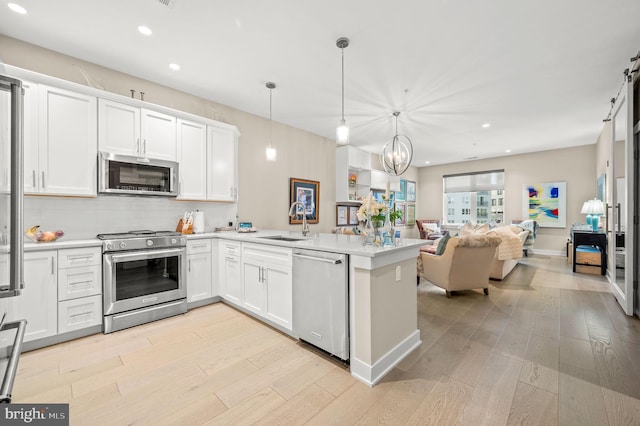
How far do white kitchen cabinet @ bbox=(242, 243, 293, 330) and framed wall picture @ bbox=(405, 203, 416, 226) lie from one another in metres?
7.00

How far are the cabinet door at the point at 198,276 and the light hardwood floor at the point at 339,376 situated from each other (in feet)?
1.10

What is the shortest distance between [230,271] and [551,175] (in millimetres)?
8413

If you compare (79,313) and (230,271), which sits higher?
(230,271)

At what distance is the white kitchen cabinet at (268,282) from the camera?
2.54 metres

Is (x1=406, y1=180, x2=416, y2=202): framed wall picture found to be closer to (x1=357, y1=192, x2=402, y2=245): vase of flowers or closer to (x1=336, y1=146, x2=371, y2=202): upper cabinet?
(x1=336, y1=146, x2=371, y2=202): upper cabinet

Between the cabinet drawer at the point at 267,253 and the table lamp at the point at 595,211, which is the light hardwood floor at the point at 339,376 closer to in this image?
the cabinet drawer at the point at 267,253

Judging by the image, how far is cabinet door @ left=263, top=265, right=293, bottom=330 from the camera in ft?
8.27

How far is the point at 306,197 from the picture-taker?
18.0ft

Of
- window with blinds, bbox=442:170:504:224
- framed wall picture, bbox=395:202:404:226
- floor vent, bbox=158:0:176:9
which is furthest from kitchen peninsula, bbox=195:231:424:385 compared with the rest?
window with blinds, bbox=442:170:504:224

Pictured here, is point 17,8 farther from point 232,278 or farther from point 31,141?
point 232,278

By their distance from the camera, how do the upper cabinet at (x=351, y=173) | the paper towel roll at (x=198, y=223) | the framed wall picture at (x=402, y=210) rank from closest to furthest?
the paper towel roll at (x=198, y=223) < the upper cabinet at (x=351, y=173) < the framed wall picture at (x=402, y=210)

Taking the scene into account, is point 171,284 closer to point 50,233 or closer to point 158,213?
point 158,213

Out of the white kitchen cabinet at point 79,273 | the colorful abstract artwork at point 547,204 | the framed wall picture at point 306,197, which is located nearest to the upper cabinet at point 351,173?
the framed wall picture at point 306,197

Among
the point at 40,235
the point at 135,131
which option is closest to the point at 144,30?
the point at 135,131
